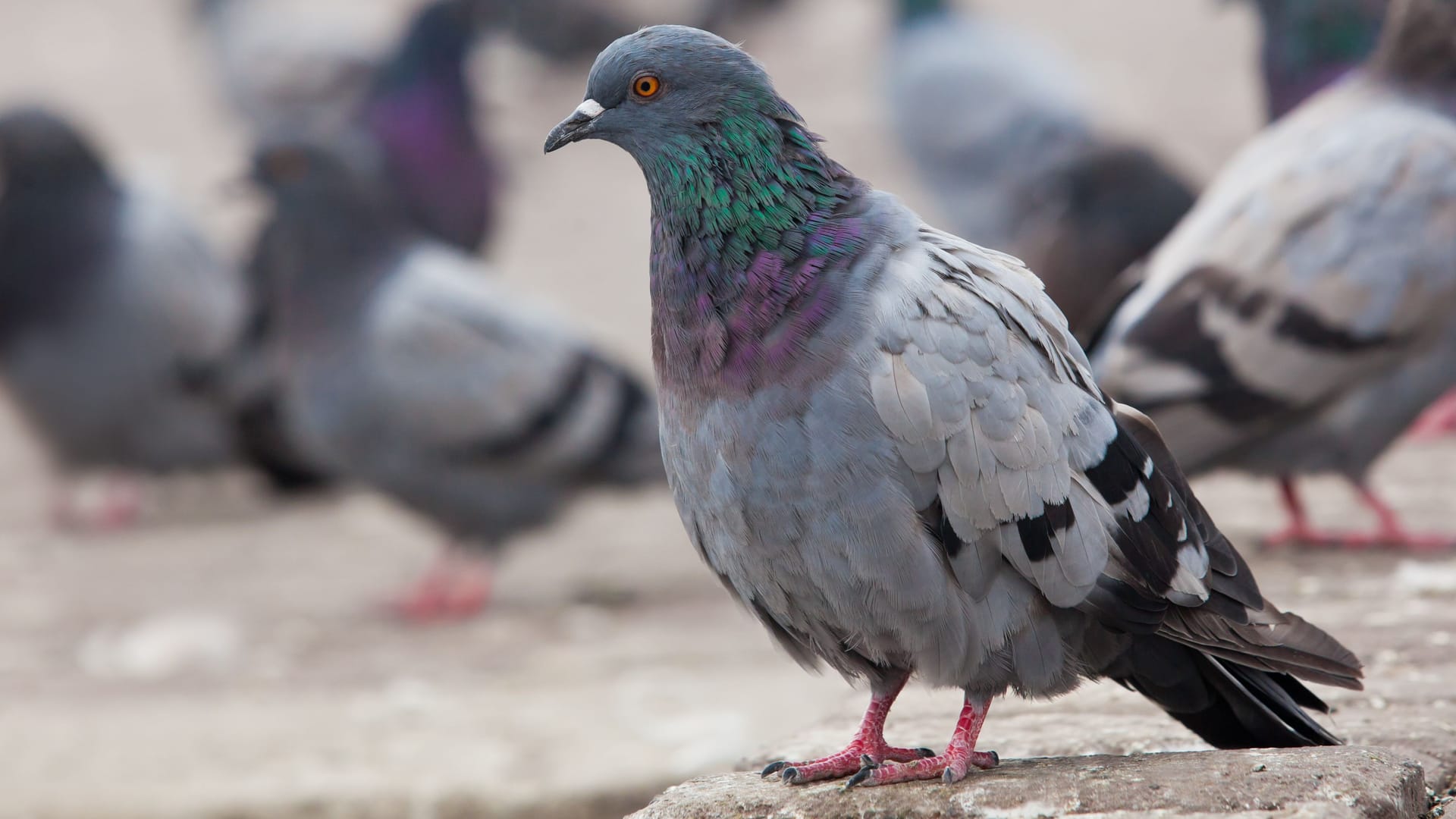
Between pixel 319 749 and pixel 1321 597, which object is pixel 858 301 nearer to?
pixel 1321 597

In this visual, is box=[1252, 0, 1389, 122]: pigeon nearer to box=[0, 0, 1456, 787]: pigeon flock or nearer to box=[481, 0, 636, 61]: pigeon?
box=[0, 0, 1456, 787]: pigeon flock

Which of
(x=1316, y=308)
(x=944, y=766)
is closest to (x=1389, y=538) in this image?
(x=1316, y=308)

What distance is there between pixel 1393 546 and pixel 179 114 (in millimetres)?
15869

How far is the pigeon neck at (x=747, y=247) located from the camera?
283 cm

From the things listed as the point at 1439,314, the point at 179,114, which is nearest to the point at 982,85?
the point at 1439,314

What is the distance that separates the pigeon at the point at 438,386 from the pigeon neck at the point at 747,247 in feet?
16.7

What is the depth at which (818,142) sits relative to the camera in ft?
10.0

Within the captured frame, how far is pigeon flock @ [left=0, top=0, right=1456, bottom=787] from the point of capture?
9.21ft

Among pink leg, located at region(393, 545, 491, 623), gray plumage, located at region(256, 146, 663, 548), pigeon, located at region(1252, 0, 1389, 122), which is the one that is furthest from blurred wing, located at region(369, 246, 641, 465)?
pigeon, located at region(1252, 0, 1389, 122)

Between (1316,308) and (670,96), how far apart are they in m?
2.60

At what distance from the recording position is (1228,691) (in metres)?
3.13

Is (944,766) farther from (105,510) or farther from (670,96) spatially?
(105,510)

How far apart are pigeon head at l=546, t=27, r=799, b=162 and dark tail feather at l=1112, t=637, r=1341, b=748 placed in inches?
45.0

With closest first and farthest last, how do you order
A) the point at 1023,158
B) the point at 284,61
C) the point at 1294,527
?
the point at 1294,527 < the point at 1023,158 < the point at 284,61
